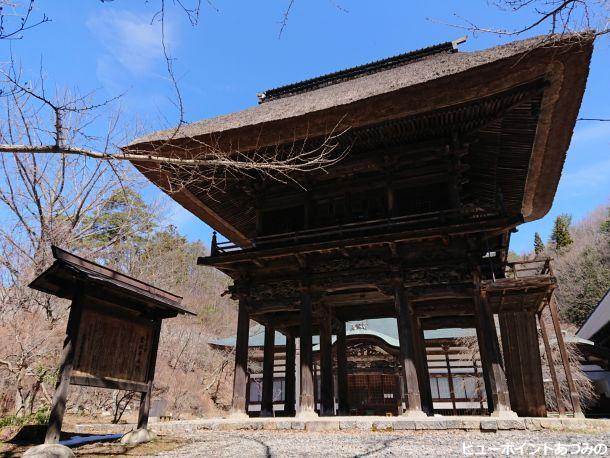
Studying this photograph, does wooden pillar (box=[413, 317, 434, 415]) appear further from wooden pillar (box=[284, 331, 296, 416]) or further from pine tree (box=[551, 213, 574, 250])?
pine tree (box=[551, 213, 574, 250])

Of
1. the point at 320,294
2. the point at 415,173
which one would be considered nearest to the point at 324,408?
the point at 320,294

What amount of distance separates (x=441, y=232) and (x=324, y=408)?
5.49m

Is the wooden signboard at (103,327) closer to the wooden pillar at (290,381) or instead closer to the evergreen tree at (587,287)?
the wooden pillar at (290,381)

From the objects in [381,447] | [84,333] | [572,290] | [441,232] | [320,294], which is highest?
[572,290]

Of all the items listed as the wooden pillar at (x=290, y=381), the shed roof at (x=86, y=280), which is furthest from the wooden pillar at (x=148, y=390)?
the wooden pillar at (x=290, y=381)

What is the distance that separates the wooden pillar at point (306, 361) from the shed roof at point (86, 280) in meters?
3.55

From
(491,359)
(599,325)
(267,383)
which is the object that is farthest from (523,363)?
(599,325)

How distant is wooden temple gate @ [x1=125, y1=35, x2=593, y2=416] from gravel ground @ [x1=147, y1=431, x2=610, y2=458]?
1811 millimetres

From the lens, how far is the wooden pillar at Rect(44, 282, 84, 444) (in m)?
4.53

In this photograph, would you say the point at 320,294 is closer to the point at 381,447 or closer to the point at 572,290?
the point at 381,447

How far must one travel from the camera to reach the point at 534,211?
10727 millimetres

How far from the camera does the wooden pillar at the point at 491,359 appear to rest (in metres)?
7.20

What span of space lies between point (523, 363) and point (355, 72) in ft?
34.4

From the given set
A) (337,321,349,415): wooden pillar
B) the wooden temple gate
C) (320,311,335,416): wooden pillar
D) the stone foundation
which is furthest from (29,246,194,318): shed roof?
(337,321,349,415): wooden pillar
